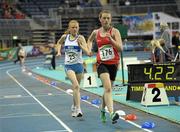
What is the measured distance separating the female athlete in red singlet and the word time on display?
3.90 meters

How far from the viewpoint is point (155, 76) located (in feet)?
44.0

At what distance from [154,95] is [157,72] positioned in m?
1.24

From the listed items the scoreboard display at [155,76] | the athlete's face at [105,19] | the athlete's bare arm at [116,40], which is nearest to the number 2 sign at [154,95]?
the scoreboard display at [155,76]

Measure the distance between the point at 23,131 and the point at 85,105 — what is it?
410cm

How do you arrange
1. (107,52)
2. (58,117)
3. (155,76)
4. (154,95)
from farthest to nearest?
1. (155,76)
2. (154,95)
3. (58,117)
4. (107,52)

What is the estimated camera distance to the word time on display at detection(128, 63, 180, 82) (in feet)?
44.0

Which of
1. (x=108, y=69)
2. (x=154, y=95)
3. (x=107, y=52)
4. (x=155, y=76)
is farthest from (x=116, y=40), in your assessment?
(x=155, y=76)

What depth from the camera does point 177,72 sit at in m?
13.4

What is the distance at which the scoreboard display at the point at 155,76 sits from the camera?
527 inches

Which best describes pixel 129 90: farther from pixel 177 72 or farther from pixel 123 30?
pixel 123 30

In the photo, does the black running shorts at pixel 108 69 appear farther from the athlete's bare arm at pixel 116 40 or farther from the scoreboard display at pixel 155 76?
the scoreboard display at pixel 155 76

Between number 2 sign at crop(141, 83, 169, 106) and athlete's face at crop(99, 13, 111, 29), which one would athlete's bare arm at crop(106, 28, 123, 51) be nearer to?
athlete's face at crop(99, 13, 111, 29)

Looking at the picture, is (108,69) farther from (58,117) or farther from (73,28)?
(58,117)

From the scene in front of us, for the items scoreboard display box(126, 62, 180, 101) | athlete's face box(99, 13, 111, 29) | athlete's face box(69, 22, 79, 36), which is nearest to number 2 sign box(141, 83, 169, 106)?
scoreboard display box(126, 62, 180, 101)
